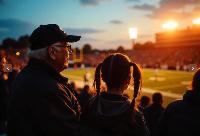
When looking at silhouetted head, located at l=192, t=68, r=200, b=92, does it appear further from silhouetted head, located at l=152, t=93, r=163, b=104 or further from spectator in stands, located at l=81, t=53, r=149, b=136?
silhouetted head, located at l=152, t=93, r=163, b=104

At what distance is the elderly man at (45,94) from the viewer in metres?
2.34

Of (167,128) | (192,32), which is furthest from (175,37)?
(167,128)

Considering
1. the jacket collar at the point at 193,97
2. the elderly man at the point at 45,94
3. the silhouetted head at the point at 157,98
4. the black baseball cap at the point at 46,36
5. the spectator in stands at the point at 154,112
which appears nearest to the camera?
the elderly man at the point at 45,94

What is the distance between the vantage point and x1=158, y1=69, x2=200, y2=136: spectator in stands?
2906mm

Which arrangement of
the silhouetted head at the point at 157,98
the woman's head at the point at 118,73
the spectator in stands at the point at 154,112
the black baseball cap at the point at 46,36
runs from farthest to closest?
1. the spectator in stands at the point at 154,112
2. the silhouetted head at the point at 157,98
3. the black baseball cap at the point at 46,36
4. the woman's head at the point at 118,73

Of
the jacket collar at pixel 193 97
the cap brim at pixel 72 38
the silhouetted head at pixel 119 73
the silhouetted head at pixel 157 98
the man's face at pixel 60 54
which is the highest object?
the cap brim at pixel 72 38

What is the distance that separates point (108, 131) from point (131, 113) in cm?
22

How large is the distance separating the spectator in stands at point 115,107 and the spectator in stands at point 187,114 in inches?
25.0

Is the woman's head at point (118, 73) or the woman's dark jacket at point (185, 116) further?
the woman's dark jacket at point (185, 116)

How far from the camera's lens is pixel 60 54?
8.71 feet

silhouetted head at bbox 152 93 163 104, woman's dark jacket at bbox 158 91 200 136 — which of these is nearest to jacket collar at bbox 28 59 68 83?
woman's dark jacket at bbox 158 91 200 136

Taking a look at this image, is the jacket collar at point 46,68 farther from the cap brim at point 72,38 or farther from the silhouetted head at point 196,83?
the silhouetted head at point 196,83

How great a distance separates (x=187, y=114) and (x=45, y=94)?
4.35 feet

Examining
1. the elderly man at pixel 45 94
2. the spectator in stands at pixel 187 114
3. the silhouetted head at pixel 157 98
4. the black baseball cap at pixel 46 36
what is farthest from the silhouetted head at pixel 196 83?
the silhouetted head at pixel 157 98
